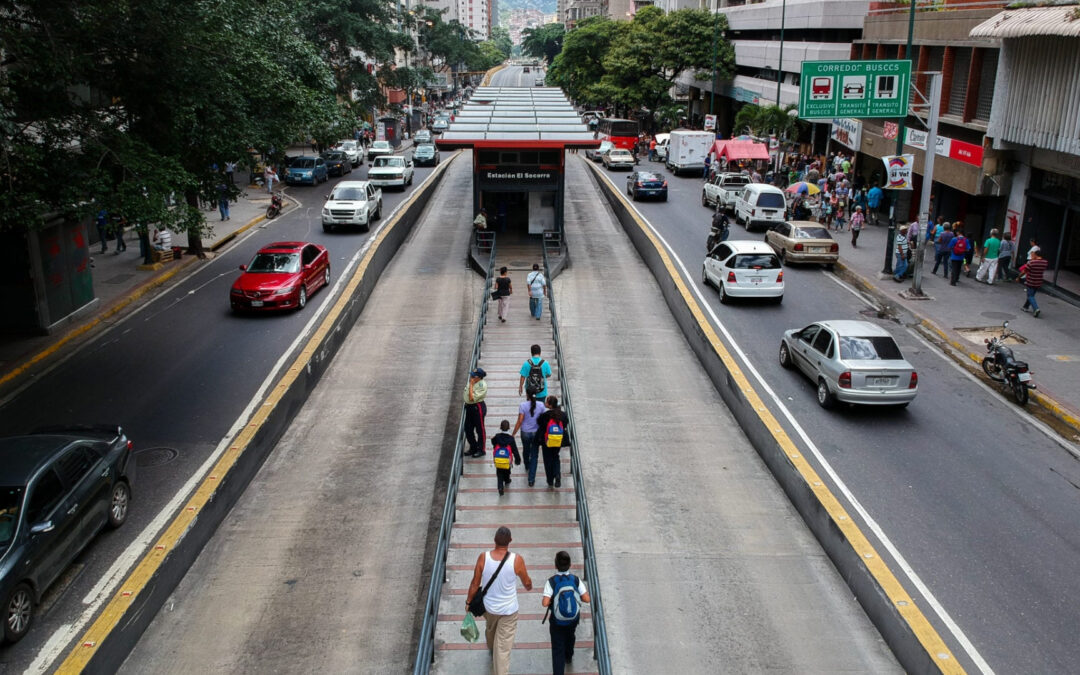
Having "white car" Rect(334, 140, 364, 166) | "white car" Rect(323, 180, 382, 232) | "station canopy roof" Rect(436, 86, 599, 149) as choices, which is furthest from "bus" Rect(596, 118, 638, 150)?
"white car" Rect(323, 180, 382, 232)

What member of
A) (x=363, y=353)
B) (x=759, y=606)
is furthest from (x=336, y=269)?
(x=759, y=606)

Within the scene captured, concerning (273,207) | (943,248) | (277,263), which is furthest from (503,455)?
(273,207)

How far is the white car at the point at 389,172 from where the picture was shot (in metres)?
45.8

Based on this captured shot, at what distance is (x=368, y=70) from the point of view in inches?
2274

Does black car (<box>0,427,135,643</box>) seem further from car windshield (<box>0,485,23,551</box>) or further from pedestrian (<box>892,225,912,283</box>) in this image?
pedestrian (<box>892,225,912,283</box>)

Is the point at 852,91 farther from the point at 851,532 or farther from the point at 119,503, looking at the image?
the point at 119,503

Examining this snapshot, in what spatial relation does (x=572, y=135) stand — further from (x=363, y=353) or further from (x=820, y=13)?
(x=820, y=13)

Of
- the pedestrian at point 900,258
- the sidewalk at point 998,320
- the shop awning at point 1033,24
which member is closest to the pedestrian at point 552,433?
the sidewalk at point 998,320

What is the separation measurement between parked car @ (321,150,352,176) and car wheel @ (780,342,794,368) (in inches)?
1500

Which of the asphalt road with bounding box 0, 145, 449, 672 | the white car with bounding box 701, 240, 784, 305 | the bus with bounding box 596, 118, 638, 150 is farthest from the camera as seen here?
the bus with bounding box 596, 118, 638, 150

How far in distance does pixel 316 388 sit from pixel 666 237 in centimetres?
1730

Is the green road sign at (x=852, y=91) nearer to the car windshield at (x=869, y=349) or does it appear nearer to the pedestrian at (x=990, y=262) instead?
the pedestrian at (x=990, y=262)

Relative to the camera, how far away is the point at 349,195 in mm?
34625

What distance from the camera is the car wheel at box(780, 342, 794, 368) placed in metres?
18.4
